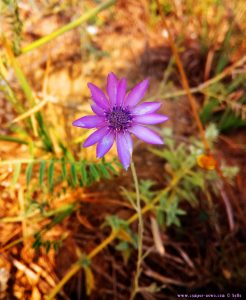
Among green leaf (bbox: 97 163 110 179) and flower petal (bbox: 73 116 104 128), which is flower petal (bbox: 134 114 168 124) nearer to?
flower petal (bbox: 73 116 104 128)

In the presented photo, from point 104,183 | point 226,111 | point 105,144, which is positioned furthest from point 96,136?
point 226,111

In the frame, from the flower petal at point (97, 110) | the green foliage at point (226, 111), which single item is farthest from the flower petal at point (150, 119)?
the green foliage at point (226, 111)

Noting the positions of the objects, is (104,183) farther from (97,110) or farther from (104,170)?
(97,110)

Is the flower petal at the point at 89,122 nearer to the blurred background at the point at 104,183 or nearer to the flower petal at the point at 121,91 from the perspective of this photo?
the flower petal at the point at 121,91

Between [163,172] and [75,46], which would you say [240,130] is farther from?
[75,46]

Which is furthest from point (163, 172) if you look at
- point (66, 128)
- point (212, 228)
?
point (66, 128)

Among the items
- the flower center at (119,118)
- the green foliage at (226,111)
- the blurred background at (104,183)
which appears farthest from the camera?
the green foliage at (226,111)

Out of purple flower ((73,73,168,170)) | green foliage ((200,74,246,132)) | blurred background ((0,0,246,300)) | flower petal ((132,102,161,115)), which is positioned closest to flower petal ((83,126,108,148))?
purple flower ((73,73,168,170))
